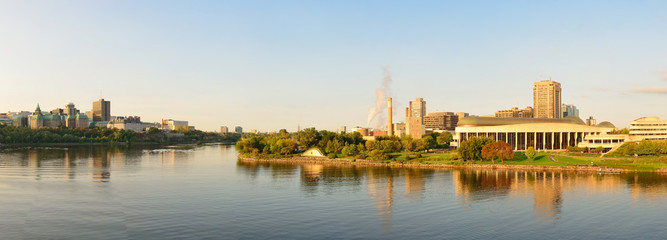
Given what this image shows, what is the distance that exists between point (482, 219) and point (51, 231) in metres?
40.7

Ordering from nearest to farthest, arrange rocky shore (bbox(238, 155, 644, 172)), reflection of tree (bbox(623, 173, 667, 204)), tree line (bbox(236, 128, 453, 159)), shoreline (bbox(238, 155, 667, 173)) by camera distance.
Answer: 1. reflection of tree (bbox(623, 173, 667, 204))
2. shoreline (bbox(238, 155, 667, 173))
3. rocky shore (bbox(238, 155, 644, 172))
4. tree line (bbox(236, 128, 453, 159))

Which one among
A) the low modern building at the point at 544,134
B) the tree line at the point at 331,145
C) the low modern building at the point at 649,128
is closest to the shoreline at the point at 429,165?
the tree line at the point at 331,145

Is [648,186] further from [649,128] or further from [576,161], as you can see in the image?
[649,128]

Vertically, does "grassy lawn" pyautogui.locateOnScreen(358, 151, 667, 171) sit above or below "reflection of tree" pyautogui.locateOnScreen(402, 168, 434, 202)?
above

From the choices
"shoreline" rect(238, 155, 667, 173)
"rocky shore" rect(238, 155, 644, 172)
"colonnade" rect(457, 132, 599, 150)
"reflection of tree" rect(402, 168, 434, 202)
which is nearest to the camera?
"reflection of tree" rect(402, 168, 434, 202)

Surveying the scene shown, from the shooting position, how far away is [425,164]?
106188 millimetres

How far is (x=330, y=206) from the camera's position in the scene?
5362 centimetres

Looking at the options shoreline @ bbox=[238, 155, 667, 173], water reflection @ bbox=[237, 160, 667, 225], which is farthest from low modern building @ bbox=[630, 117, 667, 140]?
water reflection @ bbox=[237, 160, 667, 225]

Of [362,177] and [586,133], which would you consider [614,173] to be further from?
[586,133]

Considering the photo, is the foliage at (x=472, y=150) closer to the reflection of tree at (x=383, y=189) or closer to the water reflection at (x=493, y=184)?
the water reflection at (x=493, y=184)

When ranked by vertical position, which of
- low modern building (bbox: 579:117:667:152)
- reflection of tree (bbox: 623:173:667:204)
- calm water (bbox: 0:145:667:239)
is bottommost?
calm water (bbox: 0:145:667:239)

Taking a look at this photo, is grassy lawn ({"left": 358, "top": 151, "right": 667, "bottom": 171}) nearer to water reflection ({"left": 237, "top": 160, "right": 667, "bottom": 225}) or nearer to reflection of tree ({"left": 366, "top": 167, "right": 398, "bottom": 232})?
water reflection ({"left": 237, "top": 160, "right": 667, "bottom": 225})

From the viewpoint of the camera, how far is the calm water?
41.8 metres

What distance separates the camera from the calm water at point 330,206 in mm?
41781
